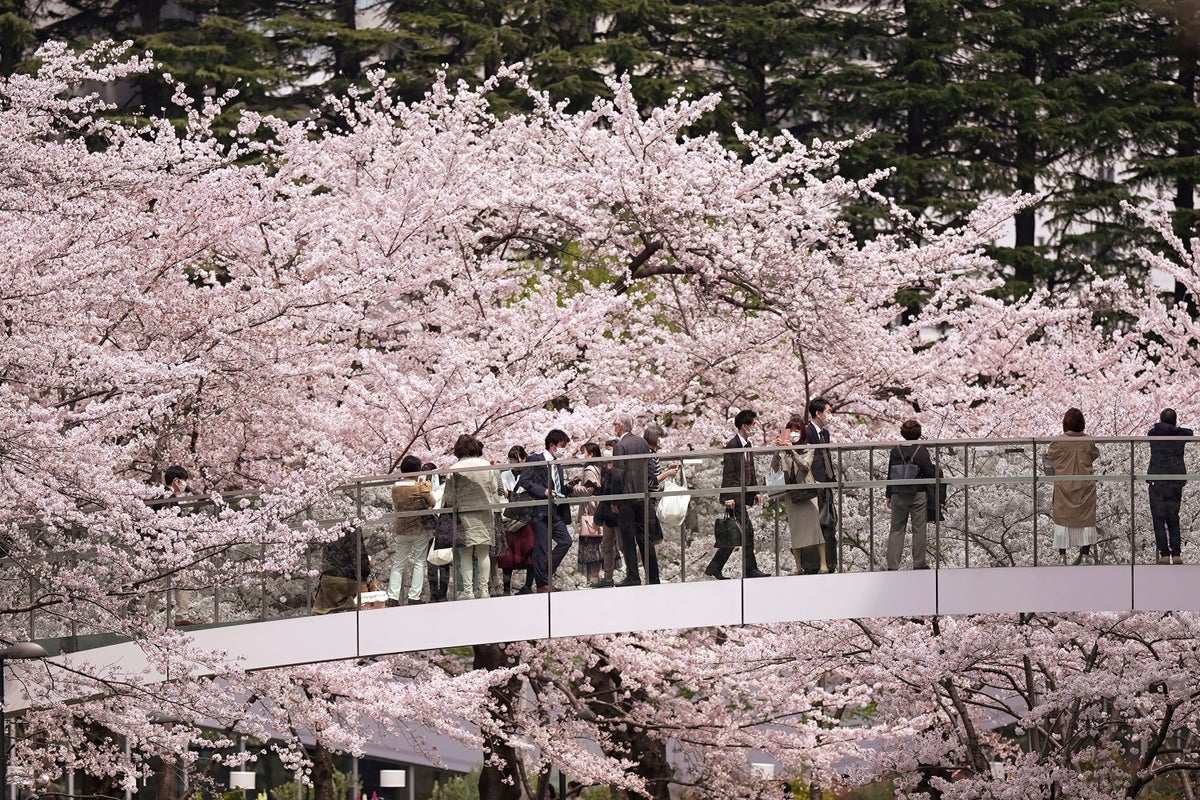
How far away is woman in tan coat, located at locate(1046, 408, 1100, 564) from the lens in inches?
583

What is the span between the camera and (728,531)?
48.8ft

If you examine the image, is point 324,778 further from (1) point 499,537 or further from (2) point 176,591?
(2) point 176,591

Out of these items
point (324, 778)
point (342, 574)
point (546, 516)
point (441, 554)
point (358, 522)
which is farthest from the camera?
point (324, 778)

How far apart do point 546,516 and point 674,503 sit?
1.12m

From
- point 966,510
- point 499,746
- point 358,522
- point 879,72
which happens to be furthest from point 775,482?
point 879,72

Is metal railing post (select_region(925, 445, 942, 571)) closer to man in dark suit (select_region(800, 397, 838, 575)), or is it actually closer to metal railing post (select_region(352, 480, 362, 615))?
man in dark suit (select_region(800, 397, 838, 575))

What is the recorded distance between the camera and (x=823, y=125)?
36.4 m

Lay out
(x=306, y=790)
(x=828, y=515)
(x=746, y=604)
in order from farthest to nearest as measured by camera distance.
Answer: (x=306, y=790) → (x=746, y=604) → (x=828, y=515)

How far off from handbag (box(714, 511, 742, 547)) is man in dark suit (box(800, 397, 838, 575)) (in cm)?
61

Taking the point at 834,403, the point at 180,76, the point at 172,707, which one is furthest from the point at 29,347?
the point at 180,76

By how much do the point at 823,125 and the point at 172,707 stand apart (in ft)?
87.9

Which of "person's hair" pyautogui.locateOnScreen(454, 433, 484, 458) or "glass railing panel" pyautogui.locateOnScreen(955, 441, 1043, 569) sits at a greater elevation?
"person's hair" pyautogui.locateOnScreen(454, 433, 484, 458)

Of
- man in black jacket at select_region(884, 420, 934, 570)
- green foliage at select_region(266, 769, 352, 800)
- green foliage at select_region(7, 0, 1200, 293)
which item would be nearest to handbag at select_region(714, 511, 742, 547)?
man in black jacket at select_region(884, 420, 934, 570)

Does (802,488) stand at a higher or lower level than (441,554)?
higher
